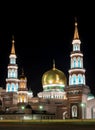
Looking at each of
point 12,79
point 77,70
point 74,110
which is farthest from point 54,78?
point 74,110

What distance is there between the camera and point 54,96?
6569 cm

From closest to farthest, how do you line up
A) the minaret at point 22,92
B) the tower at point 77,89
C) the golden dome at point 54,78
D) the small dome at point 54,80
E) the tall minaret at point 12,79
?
1. the tower at point 77,89
2. the minaret at point 22,92
3. the tall minaret at point 12,79
4. the small dome at point 54,80
5. the golden dome at point 54,78

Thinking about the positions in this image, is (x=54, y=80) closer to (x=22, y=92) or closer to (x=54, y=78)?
(x=54, y=78)

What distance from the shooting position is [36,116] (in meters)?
54.0

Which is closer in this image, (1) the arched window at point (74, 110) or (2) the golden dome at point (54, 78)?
(1) the arched window at point (74, 110)

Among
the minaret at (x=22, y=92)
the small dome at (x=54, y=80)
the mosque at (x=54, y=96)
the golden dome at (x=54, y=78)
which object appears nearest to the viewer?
the mosque at (x=54, y=96)

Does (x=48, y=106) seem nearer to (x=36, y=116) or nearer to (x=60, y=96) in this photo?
(x=60, y=96)

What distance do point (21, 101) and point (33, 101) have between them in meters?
3.04

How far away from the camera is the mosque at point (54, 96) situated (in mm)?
53719

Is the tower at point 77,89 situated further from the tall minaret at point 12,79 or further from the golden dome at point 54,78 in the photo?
the tall minaret at point 12,79

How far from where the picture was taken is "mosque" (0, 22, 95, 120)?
53.7 metres

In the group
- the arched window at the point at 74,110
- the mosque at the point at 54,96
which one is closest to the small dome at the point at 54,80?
the mosque at the point at 54,96
